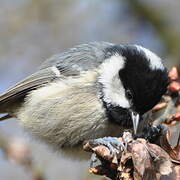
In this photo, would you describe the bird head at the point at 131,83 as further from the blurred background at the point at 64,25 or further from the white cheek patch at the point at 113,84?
the blurred background at the point at 64,25

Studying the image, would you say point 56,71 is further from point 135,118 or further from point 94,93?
point 135,118

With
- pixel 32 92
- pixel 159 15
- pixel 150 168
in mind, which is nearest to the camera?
pixel 150 168

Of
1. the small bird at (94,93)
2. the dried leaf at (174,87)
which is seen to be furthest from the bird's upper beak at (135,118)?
the dried leaf at (174,87)

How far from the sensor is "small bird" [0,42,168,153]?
2.87 m

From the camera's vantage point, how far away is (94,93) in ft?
9.76

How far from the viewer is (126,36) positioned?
4.81 metres

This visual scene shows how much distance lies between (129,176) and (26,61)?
9.64 feet

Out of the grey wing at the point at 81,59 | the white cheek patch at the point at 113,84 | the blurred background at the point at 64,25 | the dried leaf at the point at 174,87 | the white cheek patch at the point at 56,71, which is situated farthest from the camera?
the blurred background at the point at 64,25

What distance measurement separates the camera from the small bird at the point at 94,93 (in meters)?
2.87

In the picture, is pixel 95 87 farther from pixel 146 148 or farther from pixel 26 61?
pixel 26 61

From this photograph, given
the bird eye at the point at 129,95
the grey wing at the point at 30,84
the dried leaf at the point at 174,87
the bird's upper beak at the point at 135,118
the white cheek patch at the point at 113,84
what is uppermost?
the grey wing at the point at 30,84

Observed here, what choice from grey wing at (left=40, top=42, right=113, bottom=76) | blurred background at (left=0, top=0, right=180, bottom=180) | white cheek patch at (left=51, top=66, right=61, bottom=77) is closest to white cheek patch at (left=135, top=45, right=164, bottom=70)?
grey wing at (left=40, top=42, right=113, bottom=76)

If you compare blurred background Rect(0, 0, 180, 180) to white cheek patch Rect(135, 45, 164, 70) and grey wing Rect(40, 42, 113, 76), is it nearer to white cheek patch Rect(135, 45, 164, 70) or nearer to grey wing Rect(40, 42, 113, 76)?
grey wing Rect(40, 42, 113, 76)

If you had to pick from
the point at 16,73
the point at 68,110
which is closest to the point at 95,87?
the point at 68,110
